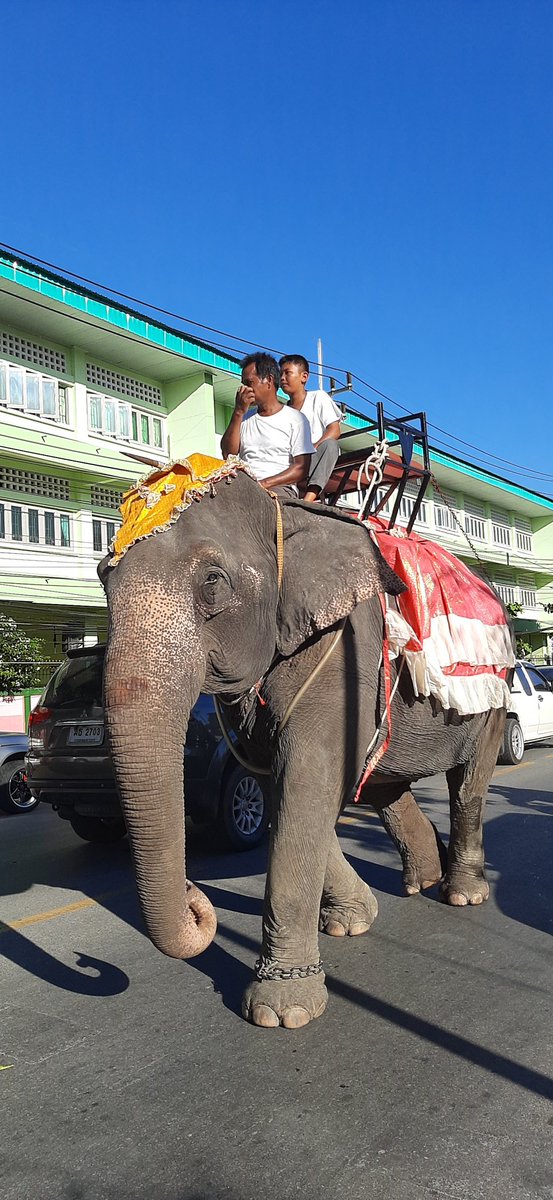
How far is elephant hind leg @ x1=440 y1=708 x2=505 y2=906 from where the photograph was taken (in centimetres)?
571

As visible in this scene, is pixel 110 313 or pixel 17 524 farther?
pixel 110 313

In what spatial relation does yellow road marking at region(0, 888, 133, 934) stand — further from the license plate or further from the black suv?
the license plate

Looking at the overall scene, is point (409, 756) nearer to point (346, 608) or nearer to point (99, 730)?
point (346, 608)

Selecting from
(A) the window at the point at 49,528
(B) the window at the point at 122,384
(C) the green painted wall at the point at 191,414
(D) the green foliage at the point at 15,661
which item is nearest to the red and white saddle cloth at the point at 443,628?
(D) the green foliage at the point at 15,661

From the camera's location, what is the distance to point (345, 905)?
16.9 ft

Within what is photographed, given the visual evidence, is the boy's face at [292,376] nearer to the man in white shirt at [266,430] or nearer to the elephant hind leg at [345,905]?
the man in white shirt at [266,430]

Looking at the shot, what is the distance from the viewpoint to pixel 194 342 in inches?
1037

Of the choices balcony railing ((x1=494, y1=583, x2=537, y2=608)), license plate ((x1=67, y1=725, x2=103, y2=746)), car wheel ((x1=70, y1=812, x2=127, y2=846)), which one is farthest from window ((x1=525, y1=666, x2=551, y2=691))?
balcony railing ((x1=494, y1=583, x2=537, y2=608))

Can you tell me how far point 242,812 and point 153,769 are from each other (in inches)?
193

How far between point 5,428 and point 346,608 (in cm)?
1995

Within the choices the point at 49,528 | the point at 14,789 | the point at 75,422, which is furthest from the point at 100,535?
the point at 14,789

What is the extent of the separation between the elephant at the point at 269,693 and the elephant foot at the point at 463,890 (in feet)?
2.41

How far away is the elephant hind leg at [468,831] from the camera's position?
5.71m

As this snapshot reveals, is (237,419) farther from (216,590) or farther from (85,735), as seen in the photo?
(85,735)
